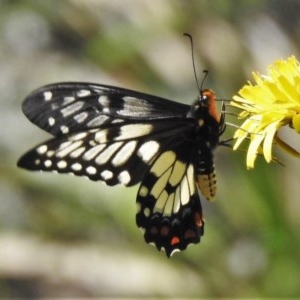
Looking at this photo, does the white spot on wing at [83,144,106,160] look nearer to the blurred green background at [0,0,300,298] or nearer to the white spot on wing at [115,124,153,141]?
the white spot on wing at [115,124,153,141]

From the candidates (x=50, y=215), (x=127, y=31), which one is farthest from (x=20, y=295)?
(x=127, y=31)

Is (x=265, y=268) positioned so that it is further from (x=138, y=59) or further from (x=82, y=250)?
(x=138, y=59)

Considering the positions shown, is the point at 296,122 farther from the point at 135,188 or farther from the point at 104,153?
the point at 135,188

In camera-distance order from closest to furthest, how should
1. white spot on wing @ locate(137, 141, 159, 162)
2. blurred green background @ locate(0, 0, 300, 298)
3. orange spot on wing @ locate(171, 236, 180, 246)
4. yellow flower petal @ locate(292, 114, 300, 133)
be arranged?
yellow flower petal @ locate(292, 114, 300, 133), orange spot on wing @ locate(171, 236, 180, 246), white spot on wing @ locate(137, 141, 159, 162), blurred green background @ locate(0, 0, 300, 298)

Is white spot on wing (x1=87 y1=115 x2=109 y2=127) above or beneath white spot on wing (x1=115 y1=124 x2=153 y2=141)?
above

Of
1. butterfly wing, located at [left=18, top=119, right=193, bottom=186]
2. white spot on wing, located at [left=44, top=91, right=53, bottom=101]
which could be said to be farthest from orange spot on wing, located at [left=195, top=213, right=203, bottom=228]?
white spot on wing, located at [left=44, top=91, right=53, bottom=101]

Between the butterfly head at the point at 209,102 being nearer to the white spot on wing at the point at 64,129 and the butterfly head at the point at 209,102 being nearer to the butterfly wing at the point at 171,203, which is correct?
the butterfly wing at the point at 171,203

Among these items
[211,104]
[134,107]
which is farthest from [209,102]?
[134,107]

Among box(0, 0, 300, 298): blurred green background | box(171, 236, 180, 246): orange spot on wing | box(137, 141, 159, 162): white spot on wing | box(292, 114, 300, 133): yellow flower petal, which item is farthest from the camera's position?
box(0, 0, 300, 298): blurred green background
